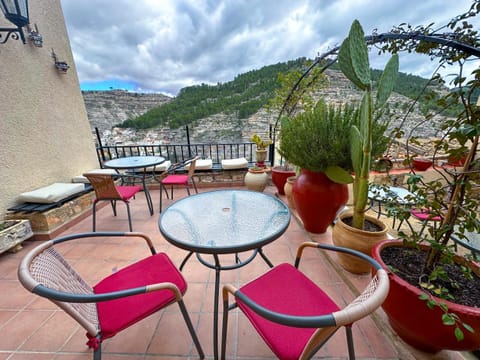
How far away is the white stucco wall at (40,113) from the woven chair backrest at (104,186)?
1.01 metres

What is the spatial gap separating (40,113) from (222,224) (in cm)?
332

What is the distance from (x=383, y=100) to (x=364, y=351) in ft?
5.03

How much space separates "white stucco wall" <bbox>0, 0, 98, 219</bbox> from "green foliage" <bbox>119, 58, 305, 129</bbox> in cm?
377

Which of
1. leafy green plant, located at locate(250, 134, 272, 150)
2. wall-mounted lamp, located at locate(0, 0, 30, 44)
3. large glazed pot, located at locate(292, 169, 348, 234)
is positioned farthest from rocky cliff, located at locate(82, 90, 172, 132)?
large glazed pot, located at locate(292, 169, 348, 234)

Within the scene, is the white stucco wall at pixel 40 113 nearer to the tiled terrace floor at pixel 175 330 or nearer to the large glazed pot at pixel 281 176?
the tiled terrace floor at pixel 175 330

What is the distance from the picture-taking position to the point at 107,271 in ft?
5.81

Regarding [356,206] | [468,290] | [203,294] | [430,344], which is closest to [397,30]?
[356,206]

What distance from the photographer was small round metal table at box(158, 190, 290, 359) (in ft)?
3.22

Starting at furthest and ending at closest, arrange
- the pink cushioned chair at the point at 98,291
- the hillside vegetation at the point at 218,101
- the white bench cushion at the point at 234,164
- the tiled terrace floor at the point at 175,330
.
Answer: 1. the hillside vegetation at the point at 218,101
2. the white bench cushion at the point at 234,164
3. the tiled terrace floor at the point at 175,330
4. the pink cushioned chair at the point at 98,291

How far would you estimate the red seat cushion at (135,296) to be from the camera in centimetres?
85

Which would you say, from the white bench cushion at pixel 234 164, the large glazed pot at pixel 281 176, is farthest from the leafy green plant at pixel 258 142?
the large glazed pot at pixel 281 176

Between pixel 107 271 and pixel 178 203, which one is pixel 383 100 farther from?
pixel 107 271

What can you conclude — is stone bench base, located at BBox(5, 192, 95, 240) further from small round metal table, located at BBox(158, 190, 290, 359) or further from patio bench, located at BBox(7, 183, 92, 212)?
small round metal table, located at BBox(158, 190, 290, 359)

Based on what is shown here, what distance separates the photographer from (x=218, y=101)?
9500mm
